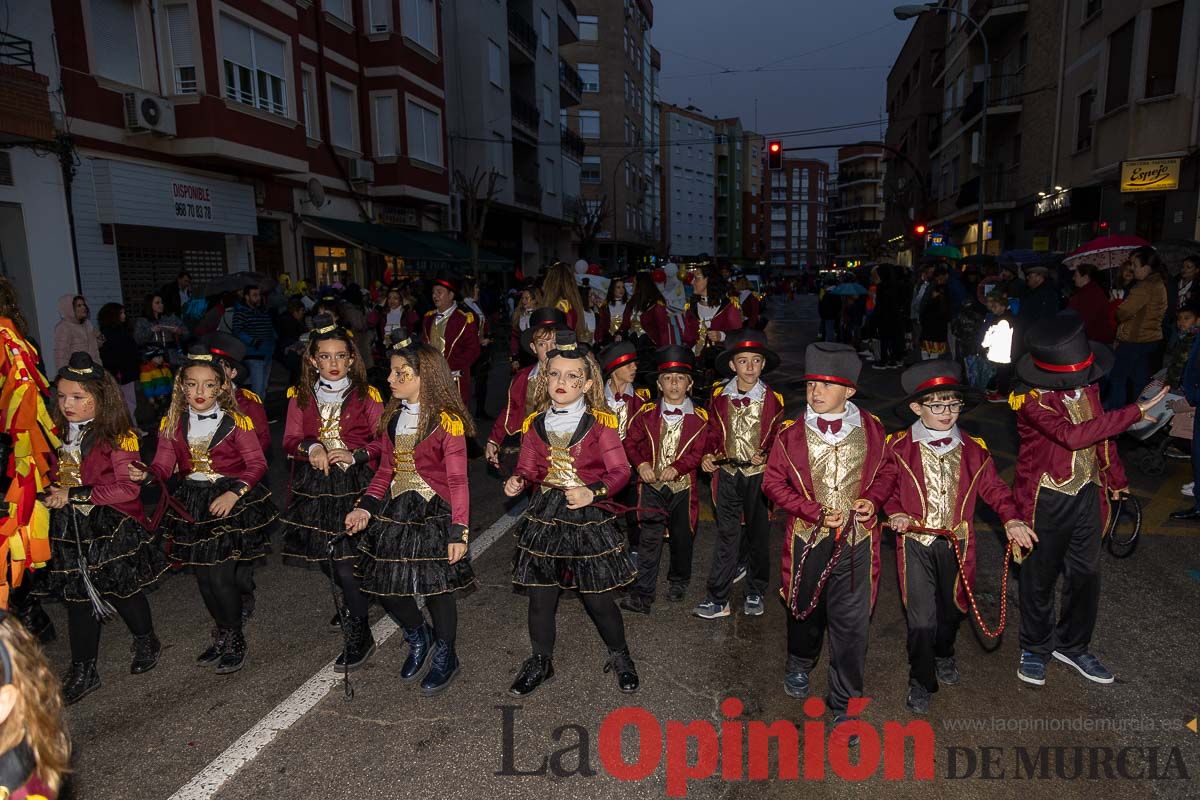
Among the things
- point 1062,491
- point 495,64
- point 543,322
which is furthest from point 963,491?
point 495,64

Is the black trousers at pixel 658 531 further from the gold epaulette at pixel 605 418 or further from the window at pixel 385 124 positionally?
the window at pixel 385 124

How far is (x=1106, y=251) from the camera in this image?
32.2 feet

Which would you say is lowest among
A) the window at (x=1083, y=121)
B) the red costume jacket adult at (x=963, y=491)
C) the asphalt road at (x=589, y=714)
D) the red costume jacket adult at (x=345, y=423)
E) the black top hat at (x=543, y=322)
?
the asphalt road at (x=589, y=714)

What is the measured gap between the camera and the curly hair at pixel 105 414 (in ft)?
13.3

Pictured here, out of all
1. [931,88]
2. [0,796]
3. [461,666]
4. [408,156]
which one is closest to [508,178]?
[408,156]

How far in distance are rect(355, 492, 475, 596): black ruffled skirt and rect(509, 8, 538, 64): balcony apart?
31.6 metres

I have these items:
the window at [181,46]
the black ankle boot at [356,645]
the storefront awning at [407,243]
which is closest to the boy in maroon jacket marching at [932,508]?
the black ankle boot at [356,645]

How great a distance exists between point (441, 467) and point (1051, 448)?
3181mm

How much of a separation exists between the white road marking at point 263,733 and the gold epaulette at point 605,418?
1.97 meters

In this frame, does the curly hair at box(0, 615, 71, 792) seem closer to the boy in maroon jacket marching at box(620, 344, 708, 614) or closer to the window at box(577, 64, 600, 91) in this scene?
the boy in maroon jacket marching at box(620, 344, 708, 614)

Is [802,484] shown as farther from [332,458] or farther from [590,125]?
[590,125]

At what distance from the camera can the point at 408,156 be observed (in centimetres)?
2292

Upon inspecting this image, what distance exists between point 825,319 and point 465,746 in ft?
60.1

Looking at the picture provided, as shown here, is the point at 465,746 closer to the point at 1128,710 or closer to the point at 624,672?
the point at 624,672
